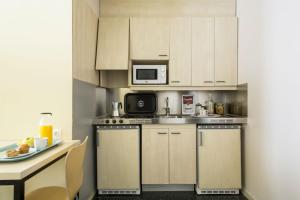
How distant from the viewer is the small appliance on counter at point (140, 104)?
109 inches

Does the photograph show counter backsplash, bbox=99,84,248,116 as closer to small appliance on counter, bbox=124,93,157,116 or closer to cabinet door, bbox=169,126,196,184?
small appliance on counter, bbox=124,93,157,116

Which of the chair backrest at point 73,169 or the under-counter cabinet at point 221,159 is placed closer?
the chair backrest at point 73,169

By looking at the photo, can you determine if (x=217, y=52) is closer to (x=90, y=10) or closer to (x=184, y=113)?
(x=184, y=113)

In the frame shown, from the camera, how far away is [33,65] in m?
1.76

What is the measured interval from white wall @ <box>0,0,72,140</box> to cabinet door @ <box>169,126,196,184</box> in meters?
1.17

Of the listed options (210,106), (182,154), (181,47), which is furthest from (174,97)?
(182,154)

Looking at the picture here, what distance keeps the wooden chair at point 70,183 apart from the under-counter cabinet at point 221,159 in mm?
1455

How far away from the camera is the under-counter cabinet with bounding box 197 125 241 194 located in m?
2.40

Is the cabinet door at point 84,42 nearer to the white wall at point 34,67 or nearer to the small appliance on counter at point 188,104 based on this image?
the white wall at point 34,67

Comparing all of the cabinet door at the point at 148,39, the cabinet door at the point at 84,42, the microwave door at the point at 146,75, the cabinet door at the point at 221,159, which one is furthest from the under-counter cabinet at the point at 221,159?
the cabinet door at the point at 84,42

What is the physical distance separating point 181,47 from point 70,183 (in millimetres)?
1965

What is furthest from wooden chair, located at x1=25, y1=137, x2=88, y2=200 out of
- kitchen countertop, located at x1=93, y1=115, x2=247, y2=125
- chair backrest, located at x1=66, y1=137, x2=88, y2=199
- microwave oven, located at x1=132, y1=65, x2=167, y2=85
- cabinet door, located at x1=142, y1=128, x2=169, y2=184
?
microwave oven, located at x1=132, y1=65, x2=167, y2=85

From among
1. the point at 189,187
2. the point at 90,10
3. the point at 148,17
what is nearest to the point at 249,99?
the point at 189,187

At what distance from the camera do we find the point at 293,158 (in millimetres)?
1574
